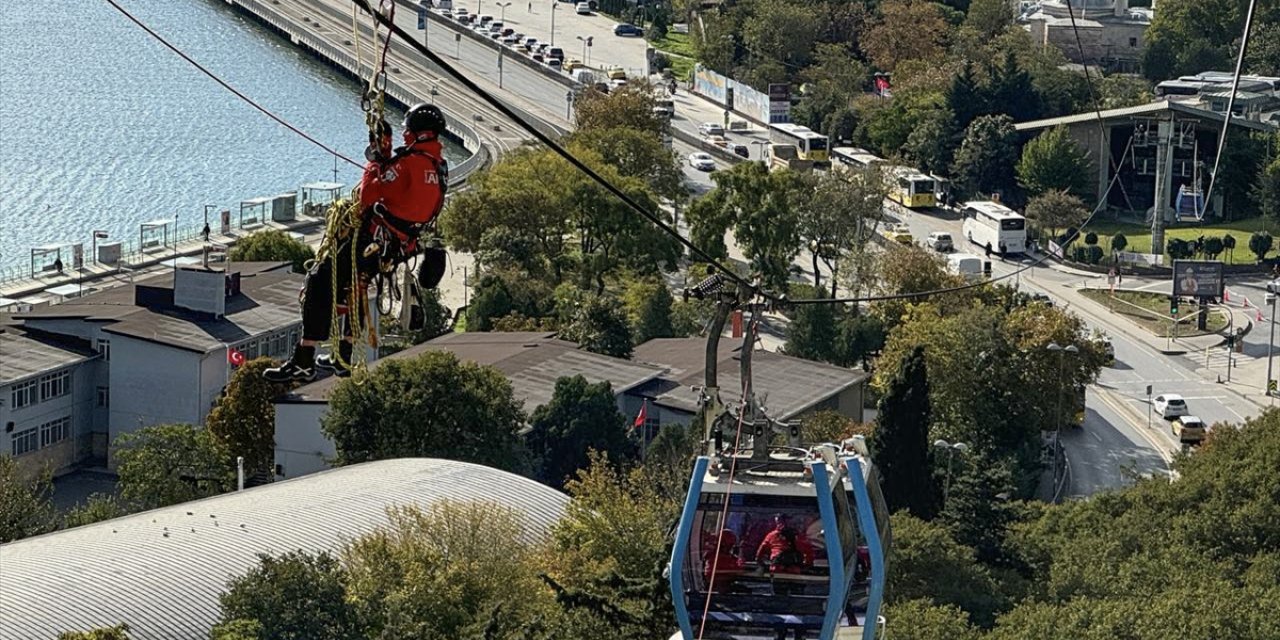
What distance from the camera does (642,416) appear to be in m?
48.8

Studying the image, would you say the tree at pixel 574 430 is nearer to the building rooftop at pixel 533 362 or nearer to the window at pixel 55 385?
the building rooftop at pixel 533 362

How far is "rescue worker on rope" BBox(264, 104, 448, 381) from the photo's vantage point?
655 inches

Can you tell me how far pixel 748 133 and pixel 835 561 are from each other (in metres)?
74.4

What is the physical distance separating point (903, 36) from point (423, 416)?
60142 millimetres

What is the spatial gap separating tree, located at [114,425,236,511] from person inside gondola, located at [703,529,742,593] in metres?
26.0

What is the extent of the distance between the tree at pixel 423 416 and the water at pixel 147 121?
3283 centimetres

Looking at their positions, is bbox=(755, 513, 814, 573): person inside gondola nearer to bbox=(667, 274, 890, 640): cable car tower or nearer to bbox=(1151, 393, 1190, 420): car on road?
bbox=(667, 274, 890, 640): cable car tower

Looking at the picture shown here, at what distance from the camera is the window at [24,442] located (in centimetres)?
5191

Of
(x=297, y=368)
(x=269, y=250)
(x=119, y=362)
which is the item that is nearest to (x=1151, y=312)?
(x=269, y=250)

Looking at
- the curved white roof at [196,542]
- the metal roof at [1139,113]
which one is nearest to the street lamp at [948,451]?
the curved white roof at [196,542]

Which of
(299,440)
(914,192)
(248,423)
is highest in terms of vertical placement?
(914,192)

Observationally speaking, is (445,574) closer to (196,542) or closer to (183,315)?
(196,542)

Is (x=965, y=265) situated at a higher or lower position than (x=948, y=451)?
higher

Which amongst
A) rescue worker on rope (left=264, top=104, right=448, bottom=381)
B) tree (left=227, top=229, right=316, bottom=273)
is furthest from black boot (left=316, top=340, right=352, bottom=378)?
tree (left=227, top=229, right=316, bottom=273)
